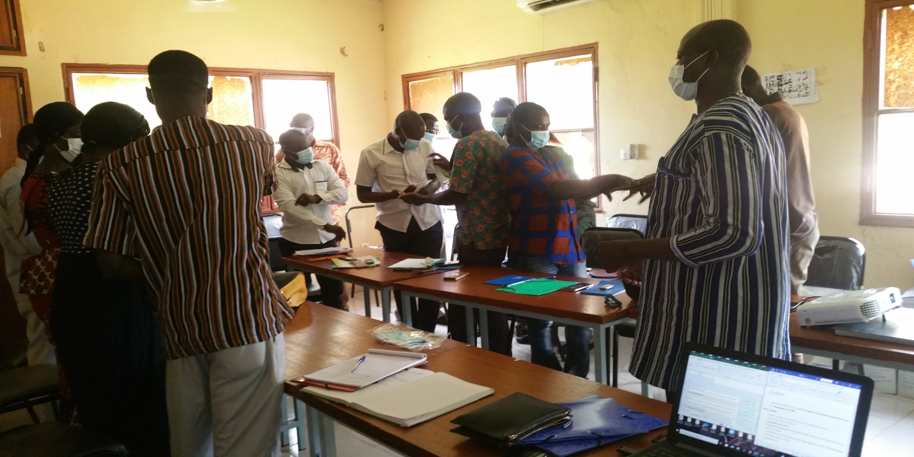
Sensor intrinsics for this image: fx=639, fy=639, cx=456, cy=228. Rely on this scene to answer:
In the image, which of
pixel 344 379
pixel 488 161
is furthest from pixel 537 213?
pixel 344 379

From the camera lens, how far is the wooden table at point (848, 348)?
5.44 ft

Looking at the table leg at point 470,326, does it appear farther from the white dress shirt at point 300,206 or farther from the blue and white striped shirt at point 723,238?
the white dress shirt at point 300,206

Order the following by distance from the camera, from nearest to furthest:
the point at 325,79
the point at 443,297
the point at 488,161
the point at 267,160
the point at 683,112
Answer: the point at 267,160 < the point at 443,297 < the point at 488,161 < the point at 683,112 < the point at 325,79

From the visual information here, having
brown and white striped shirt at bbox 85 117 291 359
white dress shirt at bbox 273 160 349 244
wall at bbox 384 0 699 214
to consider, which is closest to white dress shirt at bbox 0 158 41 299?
white dress shirt at bbox 273 160 349 244

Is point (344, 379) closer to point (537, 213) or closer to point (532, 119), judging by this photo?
point (537, 213)

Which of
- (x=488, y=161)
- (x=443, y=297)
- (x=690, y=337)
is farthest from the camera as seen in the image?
(x=488, y=161)

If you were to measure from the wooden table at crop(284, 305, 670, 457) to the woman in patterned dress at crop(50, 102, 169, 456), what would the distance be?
43 centimetres

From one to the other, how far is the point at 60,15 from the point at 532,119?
4471 millimetres

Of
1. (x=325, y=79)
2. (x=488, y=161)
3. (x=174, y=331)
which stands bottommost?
(x=174, y=331)

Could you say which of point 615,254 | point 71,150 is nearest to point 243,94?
point 71,150

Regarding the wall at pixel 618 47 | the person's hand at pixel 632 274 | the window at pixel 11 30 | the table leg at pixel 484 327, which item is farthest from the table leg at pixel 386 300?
the window at pixel 11 30

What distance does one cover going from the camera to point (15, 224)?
3.62 meters

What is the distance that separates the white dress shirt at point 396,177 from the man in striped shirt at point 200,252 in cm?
244

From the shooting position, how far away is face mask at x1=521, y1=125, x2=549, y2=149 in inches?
121
